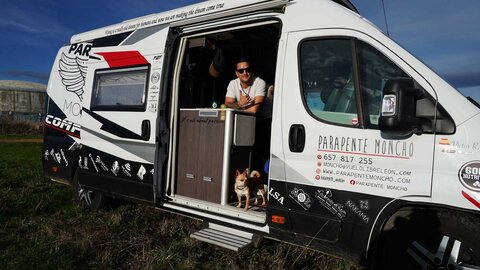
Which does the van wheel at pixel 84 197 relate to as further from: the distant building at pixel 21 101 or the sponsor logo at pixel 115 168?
the distant building at pixel 21 101

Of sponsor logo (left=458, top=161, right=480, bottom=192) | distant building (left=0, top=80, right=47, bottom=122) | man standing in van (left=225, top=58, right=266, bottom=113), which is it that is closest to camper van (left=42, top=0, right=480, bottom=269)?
sponsor logo (left=458, top=161, right=480, bottom=192)

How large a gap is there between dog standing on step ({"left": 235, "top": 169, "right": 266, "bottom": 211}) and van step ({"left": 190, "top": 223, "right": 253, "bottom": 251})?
0.33m

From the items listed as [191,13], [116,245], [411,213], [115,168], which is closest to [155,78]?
[191,13]

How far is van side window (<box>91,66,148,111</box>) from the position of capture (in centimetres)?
525

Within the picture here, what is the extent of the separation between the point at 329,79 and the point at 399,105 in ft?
2.92

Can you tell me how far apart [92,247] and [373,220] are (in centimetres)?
299

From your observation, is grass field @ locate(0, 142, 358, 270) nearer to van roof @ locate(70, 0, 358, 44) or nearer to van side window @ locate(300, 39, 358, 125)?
van side window @ locate(300, 39, 358, 125)

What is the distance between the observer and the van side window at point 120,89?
5254mm

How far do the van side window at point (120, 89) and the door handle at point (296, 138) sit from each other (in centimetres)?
226

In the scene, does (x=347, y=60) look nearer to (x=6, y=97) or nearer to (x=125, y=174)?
(x=125, y=174)

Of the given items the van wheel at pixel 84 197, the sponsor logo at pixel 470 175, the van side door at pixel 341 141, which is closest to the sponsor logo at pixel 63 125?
the van wheel at pixel 84 197

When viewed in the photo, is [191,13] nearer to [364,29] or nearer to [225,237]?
[364,29]

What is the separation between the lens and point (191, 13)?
15.7ft

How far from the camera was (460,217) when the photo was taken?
301cm
